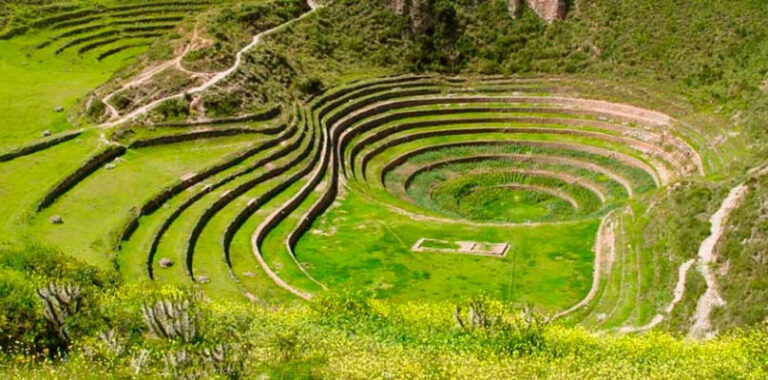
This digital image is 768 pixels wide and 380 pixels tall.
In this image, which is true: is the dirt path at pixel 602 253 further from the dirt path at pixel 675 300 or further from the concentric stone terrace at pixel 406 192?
the dirt path at pixel 675 300

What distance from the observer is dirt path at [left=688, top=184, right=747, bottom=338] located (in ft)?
109

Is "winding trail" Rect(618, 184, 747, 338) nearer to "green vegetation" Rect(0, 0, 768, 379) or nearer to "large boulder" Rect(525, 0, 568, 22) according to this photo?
"green vegetation" Rect(0, 0, 768, 379)

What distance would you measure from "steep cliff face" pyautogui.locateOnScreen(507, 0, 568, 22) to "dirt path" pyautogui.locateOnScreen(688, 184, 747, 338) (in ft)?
120

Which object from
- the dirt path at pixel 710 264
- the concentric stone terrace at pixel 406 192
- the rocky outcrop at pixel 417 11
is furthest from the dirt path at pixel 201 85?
the dirt path at pixel 710 264

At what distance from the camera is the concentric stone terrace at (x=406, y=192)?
41438mm

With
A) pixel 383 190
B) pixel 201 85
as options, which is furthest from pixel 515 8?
pixel 201 85

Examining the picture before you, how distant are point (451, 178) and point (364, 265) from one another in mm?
17651

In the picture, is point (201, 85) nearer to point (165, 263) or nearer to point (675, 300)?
point (165, 263)

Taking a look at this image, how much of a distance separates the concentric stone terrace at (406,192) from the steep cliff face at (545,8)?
8.11 metres

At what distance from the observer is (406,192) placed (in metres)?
57.2

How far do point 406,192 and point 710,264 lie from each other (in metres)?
24.3

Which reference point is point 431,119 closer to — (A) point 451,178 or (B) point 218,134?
(A) point 451,178

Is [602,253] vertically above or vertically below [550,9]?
below

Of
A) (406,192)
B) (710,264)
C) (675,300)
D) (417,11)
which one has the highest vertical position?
(417,11)
